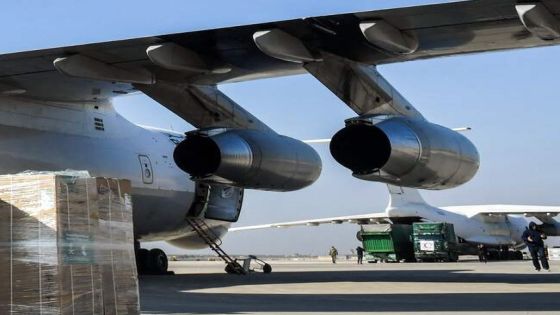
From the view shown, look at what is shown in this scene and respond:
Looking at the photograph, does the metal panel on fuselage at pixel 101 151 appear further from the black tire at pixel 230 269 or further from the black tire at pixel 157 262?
the black tire at pixel 230 269

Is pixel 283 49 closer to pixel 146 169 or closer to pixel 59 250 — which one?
pixel 59 250

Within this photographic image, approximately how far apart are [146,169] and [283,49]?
254 inches

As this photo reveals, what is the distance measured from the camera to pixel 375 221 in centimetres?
4591

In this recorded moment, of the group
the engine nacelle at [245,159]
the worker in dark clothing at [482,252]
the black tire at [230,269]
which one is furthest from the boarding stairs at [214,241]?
the worker in dark clothing at [482,252]

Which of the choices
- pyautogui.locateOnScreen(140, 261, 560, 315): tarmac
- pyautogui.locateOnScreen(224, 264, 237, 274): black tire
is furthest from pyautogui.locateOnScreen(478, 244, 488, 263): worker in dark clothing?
pyautogui.locateOnScreen(140, 261, 560, 315): tarmac

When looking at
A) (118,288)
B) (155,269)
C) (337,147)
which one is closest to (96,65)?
(337,147)

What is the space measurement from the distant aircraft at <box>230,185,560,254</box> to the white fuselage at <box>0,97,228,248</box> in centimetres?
2409

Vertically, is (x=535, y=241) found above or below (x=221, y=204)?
below

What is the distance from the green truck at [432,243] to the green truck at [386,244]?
943 millimetres

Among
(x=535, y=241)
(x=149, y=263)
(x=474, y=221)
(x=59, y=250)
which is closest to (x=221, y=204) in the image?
(x=149, y=263)

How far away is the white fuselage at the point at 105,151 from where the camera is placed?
11.7 meters

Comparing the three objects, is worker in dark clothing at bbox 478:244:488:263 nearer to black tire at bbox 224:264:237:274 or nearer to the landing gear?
black tire at bbox 224:264:237:274

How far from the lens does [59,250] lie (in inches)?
236

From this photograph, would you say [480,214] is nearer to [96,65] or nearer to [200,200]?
[200,200]
